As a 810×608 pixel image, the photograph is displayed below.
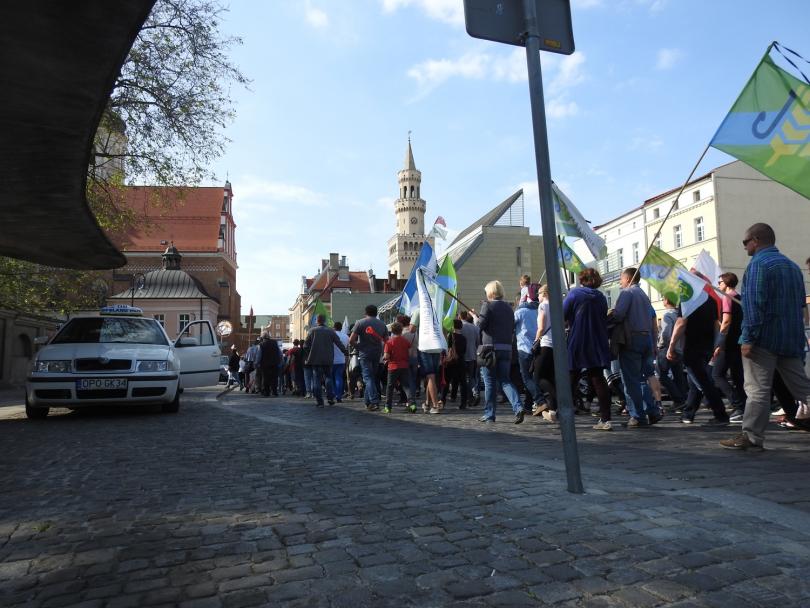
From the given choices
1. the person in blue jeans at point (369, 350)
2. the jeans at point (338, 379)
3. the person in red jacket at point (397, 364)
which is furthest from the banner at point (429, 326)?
the jeans at point (338, 379)

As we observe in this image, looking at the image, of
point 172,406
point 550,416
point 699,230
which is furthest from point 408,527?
point 699,230

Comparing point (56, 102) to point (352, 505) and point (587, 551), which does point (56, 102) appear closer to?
point (352, 505)

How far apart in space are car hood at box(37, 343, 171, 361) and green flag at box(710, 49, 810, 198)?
8.74 m

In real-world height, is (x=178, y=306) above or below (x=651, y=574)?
above

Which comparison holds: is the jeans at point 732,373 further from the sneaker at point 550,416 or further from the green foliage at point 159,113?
the green foliage at point 159,113

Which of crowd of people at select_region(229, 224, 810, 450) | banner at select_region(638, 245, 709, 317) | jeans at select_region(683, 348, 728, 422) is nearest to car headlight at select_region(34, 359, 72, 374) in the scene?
crowd of people at select_region(229, 224, 810, 450)

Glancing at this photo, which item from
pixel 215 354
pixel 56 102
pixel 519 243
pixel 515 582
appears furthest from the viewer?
pixel 519 243

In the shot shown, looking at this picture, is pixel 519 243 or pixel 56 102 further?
pixel 519 243

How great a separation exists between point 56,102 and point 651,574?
525 centimetres

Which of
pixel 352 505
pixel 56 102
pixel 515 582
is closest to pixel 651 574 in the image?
pixel 515 582

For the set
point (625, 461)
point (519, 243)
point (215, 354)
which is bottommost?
point (625, 461)

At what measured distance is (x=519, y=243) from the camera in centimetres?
5569

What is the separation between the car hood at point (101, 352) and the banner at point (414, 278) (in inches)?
222

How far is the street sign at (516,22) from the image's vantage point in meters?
3.88
